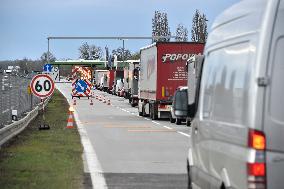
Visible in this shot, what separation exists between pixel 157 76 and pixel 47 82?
899 cm

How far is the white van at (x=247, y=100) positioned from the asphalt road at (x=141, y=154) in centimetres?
483

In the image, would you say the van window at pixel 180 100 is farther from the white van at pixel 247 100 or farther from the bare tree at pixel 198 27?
the bare tree at pixel 198 27

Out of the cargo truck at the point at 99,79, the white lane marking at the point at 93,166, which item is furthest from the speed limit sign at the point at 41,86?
the cargo truck at the point at 99,79

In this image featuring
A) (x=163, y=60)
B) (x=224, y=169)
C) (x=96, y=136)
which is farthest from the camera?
(x=163, y=60)

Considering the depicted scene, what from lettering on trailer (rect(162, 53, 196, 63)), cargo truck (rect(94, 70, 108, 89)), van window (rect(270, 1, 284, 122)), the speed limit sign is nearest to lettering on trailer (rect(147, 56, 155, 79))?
lettering on trailer (rect(162, 53, 196, 63))

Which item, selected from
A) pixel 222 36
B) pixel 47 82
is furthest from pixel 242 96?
pixel 47 82

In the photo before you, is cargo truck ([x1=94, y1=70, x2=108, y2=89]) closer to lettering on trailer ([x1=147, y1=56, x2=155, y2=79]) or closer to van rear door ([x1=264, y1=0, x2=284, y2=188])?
lettering on trailer ([x1=147, y1=56, x2=155, y2=79])

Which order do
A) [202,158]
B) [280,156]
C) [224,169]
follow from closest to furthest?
[280,156] → [224,169] → [202,158]

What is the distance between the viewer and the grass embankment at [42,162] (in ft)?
39.2

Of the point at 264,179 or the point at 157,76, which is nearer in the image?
the point at 264,179

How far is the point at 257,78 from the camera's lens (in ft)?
18.4

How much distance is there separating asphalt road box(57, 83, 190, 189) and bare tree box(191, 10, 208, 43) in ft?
227

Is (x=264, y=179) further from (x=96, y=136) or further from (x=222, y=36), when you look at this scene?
(x=96, y=136)

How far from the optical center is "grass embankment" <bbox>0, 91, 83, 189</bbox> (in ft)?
39.2
